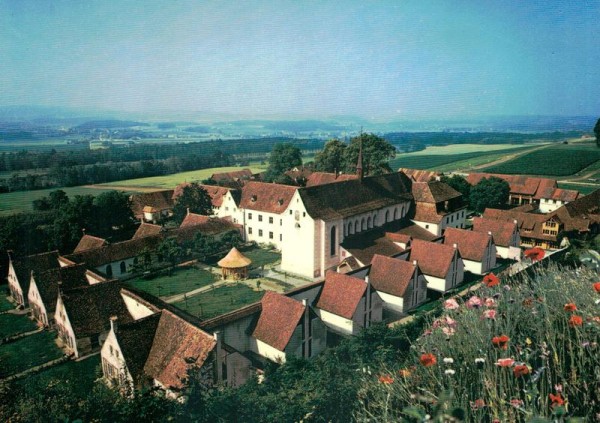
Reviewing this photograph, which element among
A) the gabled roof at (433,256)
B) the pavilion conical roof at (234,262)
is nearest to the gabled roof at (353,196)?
the gabled roof at (433,256)

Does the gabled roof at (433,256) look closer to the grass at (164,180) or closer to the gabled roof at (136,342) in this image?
the gabled roof at (136,342)

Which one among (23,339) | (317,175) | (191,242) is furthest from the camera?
(317,175)

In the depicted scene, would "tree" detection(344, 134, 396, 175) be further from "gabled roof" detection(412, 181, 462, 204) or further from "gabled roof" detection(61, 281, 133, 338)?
"gabled roof" detection(61, 281, 133, 338)

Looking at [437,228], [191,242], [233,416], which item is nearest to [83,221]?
[191,242]

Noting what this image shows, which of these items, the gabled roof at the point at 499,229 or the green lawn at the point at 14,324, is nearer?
the green lawn at the point at 14,324

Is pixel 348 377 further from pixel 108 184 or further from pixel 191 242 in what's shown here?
pixel 108 184

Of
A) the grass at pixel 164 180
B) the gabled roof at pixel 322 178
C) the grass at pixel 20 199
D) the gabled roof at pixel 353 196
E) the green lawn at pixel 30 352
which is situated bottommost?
the green lawn at pixel 30 352
